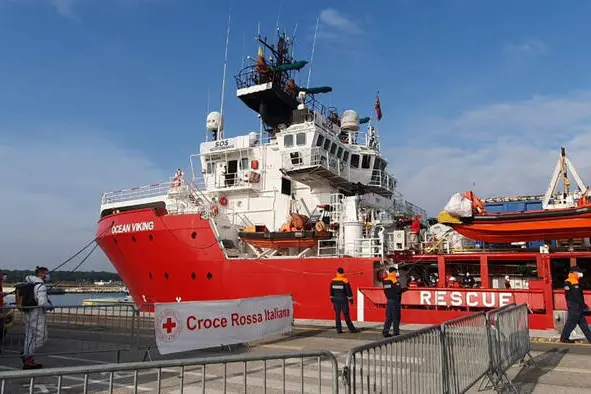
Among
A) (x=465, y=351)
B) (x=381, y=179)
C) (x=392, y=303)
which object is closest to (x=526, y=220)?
(x=392, y=303)

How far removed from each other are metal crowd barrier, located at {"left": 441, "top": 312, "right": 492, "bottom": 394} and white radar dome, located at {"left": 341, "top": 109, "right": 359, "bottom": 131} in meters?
17.2

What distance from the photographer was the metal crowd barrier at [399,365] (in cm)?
377

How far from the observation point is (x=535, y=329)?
12.8 metres

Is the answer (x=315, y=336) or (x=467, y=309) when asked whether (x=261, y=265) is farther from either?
(x=467, y=309)

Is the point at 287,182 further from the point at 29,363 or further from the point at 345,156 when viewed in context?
the point at 29,363

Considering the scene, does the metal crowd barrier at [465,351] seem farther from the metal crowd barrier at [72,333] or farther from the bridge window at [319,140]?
the bridge window at [319,140]

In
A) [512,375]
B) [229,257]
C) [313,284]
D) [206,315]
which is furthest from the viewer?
[229,257]

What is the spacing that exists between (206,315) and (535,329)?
9118 mm

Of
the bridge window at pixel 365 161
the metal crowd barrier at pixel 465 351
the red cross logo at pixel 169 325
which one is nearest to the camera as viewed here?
the metal crowd barrier at pixel 465 351

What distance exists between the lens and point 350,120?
22547mm

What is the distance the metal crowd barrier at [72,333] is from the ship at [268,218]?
3.05 m

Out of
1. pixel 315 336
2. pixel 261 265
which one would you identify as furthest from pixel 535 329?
pixel 261 265

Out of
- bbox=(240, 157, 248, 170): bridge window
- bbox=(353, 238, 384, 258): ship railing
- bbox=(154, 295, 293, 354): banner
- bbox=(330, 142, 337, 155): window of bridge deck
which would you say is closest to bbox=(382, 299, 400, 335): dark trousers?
bbox=(154, 295, 293, 354): banner

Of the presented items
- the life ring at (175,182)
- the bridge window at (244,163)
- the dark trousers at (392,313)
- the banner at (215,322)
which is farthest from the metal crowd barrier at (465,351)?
the life ring at (175,182)
